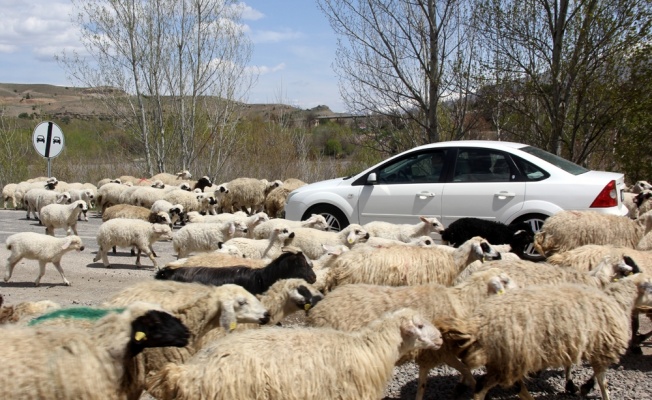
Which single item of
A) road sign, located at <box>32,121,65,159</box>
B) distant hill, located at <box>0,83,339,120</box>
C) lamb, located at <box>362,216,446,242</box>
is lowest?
lamb, located at <box>362,216,446,242</box>

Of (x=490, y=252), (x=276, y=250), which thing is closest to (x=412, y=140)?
(x=276, y=250)

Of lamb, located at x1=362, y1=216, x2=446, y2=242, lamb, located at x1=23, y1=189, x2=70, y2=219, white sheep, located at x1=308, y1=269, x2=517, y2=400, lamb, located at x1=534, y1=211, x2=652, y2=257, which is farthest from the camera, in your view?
lamb, located at x1=23, y1=189, x2=70, y2=219

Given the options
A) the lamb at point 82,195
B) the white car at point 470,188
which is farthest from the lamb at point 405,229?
the lamb at point 82,195

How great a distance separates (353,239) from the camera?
9.40m

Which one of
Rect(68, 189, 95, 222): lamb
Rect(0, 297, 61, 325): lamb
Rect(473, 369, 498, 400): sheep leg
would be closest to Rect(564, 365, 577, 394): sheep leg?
Rect(473, 369, 498, 400): sheep leg

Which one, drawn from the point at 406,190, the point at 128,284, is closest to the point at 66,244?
the point at 128,284

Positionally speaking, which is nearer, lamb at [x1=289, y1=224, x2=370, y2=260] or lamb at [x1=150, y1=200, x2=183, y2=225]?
lamb at [x1=289, y1=224, x2=370, y2=260]

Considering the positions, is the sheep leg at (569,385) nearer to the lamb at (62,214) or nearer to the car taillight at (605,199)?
the car taillight at (605,199)

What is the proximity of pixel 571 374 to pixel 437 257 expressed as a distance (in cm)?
216

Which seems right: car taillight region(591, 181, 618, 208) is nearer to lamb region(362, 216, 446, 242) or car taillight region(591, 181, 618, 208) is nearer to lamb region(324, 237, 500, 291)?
lamb region(362, 216, 446, 242)

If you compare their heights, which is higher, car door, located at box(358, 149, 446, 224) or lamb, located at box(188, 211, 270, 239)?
car door, located at box(358, 149, 446, 224)

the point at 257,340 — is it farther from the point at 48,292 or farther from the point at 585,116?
the point at 585,116

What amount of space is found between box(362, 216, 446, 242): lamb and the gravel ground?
2.70 m

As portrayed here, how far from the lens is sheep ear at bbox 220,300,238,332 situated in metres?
5.58
